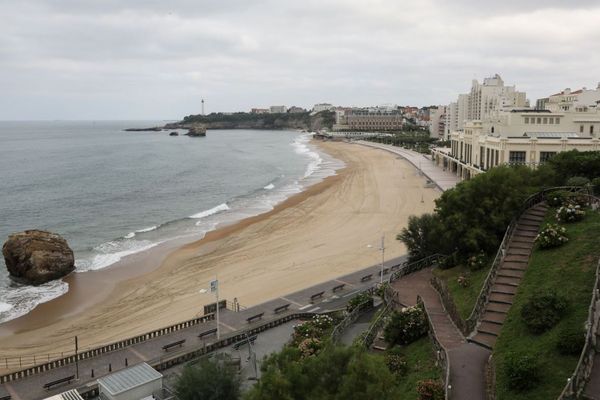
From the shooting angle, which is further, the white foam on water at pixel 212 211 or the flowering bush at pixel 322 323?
the white foam on water at pixel 212 211

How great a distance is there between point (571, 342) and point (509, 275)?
5276 mm

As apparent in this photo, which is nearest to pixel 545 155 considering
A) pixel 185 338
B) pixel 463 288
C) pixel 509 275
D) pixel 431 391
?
Answer: pixel 463 288

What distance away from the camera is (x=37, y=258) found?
35500 millimetres

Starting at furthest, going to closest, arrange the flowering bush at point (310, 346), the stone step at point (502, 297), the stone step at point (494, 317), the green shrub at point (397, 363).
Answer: the flowering bush at point (310, 346), the stone step at point (502, 297), the stone step at point (494, 317), the green shrub at point (397, 363)

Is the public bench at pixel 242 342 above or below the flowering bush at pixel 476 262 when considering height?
below

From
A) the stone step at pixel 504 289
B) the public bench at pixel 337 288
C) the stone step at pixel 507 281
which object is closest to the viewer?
the stone step at pixel 504 289

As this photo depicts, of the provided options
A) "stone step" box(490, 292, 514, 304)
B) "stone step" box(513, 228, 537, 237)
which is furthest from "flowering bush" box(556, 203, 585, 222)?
"stone step" box(490, 292, 514, 304)

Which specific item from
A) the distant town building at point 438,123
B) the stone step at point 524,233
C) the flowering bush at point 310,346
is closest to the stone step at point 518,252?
the stone step at point 524,233

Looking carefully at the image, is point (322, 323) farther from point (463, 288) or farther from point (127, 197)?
point (127, 197)

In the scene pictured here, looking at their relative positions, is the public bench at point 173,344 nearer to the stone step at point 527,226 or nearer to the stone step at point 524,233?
the stone step at point 524,233

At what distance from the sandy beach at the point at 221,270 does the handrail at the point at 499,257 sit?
1429 cm

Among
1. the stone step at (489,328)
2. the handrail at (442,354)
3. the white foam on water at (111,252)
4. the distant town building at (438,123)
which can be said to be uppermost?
the distant town building at (438,123)

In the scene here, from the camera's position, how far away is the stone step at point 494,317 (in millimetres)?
16016

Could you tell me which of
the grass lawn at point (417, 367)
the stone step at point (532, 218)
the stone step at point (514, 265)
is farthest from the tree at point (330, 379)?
the stone step at point (532, 218)
